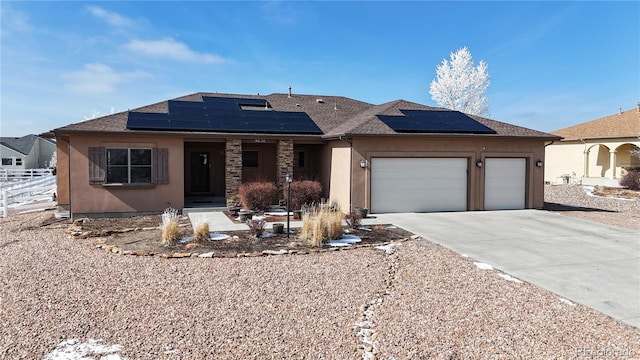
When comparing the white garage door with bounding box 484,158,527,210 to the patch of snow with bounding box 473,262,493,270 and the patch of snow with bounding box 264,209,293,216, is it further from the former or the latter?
the patch of snow with bounding box 473,262,493,270

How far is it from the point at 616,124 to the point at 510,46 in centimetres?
855

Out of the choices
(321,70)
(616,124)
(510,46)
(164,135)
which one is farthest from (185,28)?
(616,124)

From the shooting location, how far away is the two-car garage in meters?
13.0

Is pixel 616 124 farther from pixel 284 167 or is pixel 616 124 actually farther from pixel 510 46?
pixel 284 167

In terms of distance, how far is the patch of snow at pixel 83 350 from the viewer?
11.8ft

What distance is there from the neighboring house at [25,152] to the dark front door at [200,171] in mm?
40544

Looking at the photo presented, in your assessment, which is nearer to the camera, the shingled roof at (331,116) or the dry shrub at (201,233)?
the dry shrub at (201,233)

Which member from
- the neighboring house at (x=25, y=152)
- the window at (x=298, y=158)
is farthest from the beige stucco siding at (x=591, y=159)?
the neighboring house at (x=25, y=152)

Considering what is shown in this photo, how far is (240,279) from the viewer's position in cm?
595

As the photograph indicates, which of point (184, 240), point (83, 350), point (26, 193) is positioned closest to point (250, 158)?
point (184, 240)

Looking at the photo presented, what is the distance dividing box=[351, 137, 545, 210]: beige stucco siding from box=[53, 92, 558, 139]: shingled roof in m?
0.38

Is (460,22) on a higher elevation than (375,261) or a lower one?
higher

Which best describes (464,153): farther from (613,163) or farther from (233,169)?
(613,163)

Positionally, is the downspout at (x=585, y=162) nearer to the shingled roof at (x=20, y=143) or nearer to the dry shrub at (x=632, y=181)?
the dry shrub at (x=632, y=181)
